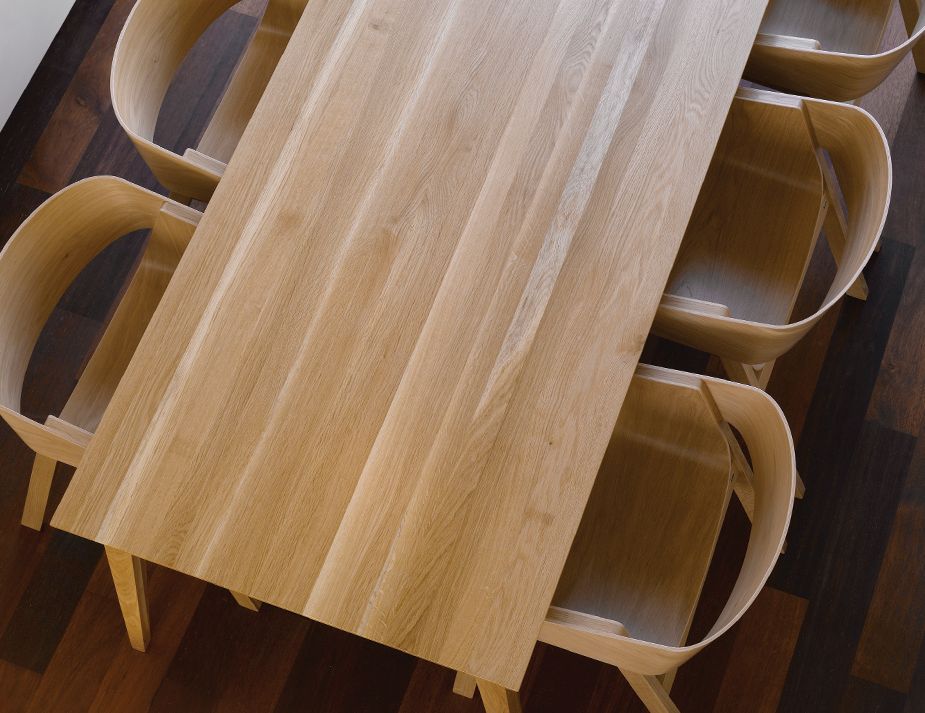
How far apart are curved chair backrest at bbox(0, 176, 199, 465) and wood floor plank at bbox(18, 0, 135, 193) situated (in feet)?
2.91

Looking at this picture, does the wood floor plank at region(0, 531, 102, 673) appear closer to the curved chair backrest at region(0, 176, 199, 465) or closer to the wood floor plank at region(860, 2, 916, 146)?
the curved chair backrest at region(0, 176, 199, 465)

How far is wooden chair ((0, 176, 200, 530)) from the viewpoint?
1910 millimetres

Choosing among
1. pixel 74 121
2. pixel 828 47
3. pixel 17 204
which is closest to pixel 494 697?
pixel 828 47

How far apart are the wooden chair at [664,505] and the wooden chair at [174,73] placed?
1.01 m

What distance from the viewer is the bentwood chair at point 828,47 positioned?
6.86ft

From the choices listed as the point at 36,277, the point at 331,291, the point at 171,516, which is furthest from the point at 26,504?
the point at 331,291

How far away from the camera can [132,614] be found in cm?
225

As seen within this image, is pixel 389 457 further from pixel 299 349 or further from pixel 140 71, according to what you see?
pixel 140 71

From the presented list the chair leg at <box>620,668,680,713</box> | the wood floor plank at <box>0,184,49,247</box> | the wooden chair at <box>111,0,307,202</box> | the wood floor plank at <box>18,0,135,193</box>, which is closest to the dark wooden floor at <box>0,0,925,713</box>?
the chair leg at <box>620,668,680,713</box>

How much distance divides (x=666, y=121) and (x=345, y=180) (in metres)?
0.63

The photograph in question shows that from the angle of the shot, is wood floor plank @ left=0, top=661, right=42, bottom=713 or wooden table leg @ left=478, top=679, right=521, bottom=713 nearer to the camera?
wooden table leg @ left=478, top=679, right=521, bottom=713

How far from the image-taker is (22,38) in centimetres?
280

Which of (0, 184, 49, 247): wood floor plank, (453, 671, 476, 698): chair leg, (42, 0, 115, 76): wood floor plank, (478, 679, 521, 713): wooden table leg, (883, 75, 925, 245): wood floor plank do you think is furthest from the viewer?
(42, 0, 115, 76): wood floor plank

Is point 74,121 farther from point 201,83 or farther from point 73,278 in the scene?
point 73,278
